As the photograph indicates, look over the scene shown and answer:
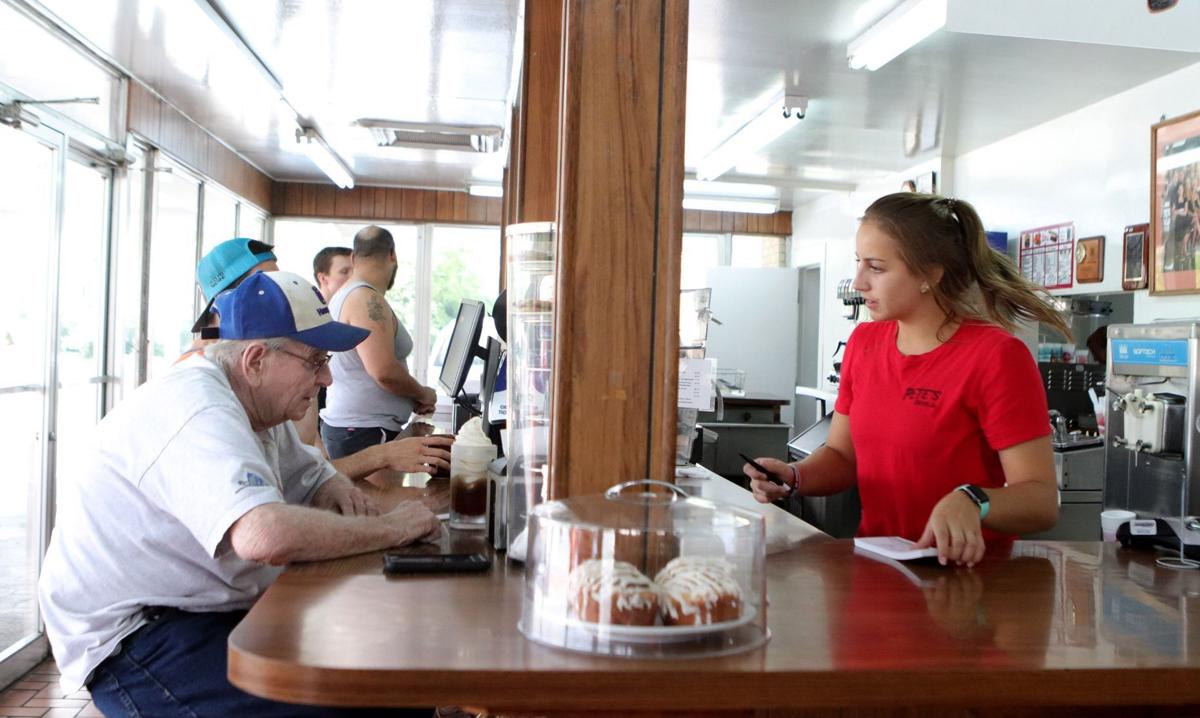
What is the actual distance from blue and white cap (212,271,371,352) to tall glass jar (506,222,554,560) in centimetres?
45

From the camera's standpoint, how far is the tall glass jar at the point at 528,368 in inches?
63.9

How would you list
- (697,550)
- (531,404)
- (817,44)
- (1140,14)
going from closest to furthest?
1. (697,550)
2. (531,404)
3. (1140,14)
4. (817,44)

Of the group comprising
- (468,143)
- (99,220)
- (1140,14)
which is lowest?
(99,220)

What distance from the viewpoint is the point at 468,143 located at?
23.2 ft

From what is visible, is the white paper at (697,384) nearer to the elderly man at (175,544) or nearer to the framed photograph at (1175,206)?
the elderly man at (175,544)

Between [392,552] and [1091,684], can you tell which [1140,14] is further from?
[392,552]

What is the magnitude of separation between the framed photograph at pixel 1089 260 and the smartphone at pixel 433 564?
5110 mm

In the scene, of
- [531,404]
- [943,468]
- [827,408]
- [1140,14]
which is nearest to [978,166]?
[827,408]

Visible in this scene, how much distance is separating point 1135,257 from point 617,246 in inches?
187

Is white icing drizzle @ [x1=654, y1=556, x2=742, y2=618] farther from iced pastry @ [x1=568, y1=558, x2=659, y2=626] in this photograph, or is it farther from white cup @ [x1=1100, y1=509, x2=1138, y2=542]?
white cup @ [x1=1100, y1=509, x2=1138, y2=542]

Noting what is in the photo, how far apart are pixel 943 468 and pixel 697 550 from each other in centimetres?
99

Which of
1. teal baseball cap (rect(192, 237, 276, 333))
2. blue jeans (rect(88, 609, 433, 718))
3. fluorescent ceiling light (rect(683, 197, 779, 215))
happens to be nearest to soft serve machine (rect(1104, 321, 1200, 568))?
blue jeans (rect(88, 609, 433, 718))

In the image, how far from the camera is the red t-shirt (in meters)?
1.92

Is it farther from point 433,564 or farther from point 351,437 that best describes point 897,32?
point 433,564
